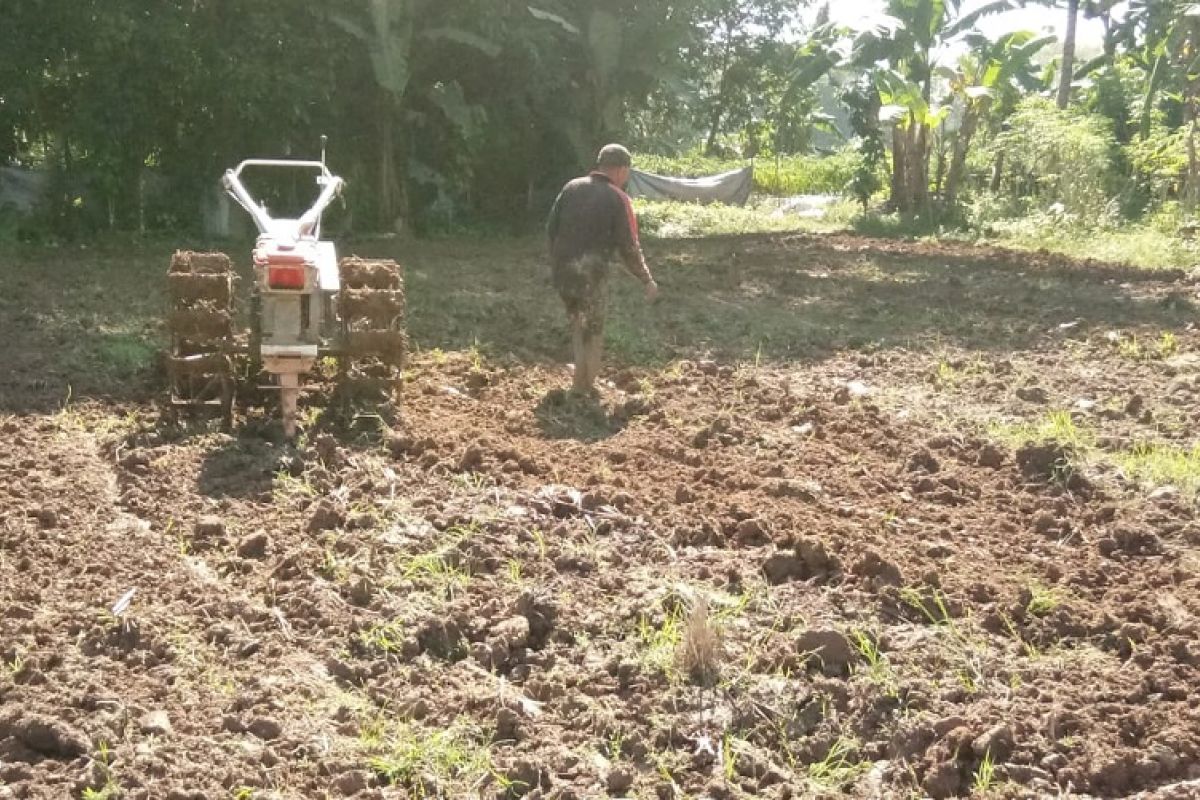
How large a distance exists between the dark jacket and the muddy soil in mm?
922

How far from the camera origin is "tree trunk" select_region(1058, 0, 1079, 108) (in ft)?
99.2

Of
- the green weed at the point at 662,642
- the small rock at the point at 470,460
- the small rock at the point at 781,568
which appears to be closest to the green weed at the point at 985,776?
the green weed at the point at 662,642

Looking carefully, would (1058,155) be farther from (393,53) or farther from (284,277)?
(284,277)

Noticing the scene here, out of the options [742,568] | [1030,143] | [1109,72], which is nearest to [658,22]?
[1030,143]

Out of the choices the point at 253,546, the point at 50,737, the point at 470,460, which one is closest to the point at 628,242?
the point at 470,460

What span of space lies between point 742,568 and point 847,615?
61cm

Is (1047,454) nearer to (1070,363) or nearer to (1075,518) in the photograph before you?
(1075,518)

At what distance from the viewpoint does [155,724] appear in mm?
4383

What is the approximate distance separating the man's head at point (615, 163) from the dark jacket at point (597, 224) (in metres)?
0.05

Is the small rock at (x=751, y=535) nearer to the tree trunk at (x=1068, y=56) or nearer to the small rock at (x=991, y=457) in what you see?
the small rock at (x=991, y=457)

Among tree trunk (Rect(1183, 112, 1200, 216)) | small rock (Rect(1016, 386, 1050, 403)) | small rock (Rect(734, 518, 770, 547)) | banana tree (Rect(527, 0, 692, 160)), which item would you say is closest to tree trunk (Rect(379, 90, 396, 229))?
banana tree (Rect(527, 0, 692, 160))

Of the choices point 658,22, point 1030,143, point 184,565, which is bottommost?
point 184,565

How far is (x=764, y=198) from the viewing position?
33844 mm

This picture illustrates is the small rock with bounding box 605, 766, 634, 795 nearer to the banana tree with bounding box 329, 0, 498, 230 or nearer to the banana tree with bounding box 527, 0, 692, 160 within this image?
the banana tree with bounding box 329, 0, 498, 230
